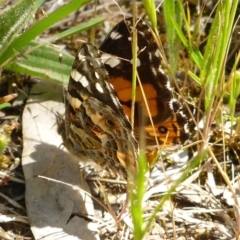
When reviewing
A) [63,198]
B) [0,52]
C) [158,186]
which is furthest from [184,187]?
[0,52]

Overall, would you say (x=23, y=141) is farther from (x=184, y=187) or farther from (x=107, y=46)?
(x=184, y=187)

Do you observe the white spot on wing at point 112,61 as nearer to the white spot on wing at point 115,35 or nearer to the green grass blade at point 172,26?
the white spot on wing at point 115,35

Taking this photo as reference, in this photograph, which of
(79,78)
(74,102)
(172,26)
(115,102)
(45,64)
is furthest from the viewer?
(45,64)

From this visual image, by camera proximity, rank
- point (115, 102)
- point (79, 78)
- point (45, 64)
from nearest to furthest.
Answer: point (115, 102) → point (79, 78) → point (45, 64)

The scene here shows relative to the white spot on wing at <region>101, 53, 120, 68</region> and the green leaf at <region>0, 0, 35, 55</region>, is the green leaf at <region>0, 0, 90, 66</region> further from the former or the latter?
the white spot on wing at <region>101, 53, 120, 68</region>

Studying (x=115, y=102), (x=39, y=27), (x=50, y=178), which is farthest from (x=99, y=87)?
(x=50, y=178)

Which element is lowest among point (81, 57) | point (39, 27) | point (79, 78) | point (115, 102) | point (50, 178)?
point (50, 178)

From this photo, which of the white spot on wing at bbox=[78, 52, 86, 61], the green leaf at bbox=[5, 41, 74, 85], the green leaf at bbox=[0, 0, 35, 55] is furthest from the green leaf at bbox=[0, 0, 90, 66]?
the white spot on wing at bbox=[78, 52, 86, 61]

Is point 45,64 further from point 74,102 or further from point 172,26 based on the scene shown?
point 172,26
